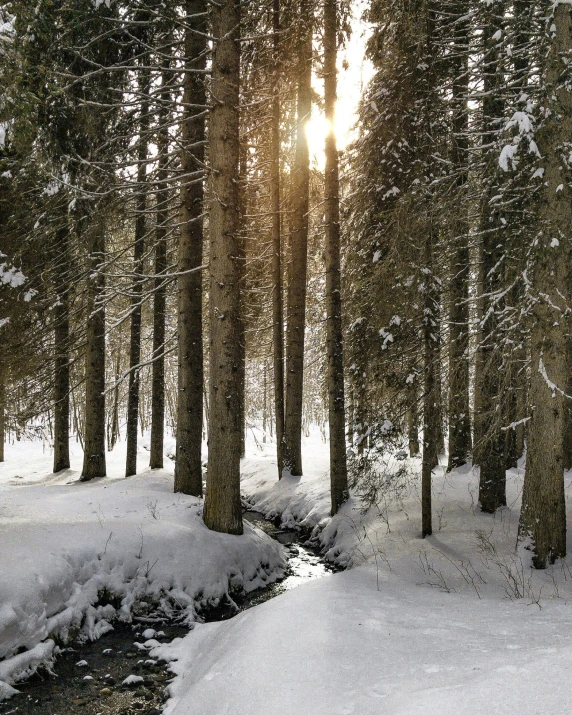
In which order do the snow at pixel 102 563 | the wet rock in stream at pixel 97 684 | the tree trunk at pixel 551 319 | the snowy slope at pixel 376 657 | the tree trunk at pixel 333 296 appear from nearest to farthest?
the snowy slope at pixel 376 657
the wet rock in stream at pixel 97 684
the snow at pixel 102 563
the tree trunk at pixel 551 319
the tree trunk at pixel 333 296

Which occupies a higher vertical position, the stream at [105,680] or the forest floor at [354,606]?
the forest floor at [354,606]

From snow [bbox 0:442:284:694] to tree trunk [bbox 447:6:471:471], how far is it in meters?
4.60

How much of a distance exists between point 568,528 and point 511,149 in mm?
5805

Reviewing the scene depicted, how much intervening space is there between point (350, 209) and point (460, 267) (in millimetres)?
2975

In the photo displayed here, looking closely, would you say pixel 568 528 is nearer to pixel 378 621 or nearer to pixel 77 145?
pixel 378 621

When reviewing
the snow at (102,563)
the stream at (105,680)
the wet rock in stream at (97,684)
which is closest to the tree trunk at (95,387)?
the snow at (102,563)

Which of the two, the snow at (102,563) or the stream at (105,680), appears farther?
the snow at (102,563)

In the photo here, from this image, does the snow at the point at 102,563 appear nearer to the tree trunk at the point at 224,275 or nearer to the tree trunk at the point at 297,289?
the tree trunk at the point at 224,275

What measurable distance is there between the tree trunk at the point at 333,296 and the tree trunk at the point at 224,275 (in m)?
2.78

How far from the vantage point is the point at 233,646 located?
497 centimetres

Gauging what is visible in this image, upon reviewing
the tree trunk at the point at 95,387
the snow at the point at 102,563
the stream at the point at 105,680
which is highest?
the tree trunk at the point at 95,387

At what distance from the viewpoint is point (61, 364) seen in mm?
14000

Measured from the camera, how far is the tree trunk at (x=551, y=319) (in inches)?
245

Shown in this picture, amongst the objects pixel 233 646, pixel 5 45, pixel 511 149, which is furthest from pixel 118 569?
pixel 5 45
